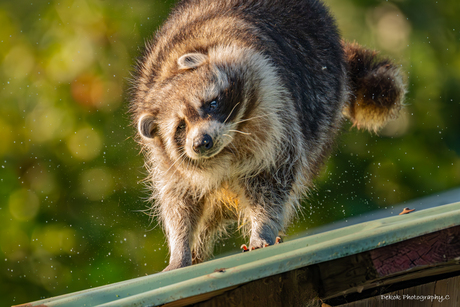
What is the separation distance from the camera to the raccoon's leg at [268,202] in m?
3.07

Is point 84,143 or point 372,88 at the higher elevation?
point 372,88

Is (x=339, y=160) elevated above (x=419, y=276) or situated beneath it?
situated beneath

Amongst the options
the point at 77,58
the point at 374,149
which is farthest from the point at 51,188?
the point at 374,149

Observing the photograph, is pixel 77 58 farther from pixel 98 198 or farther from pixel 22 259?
pixel 22 259

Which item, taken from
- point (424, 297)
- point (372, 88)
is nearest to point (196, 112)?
point (424, 297)

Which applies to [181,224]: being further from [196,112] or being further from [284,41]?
[284,41]

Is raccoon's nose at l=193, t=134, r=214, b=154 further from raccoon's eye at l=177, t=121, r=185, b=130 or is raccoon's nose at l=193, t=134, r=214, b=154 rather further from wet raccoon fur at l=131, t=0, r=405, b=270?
raccoon's eye at l=177, t=121, r=185, b=130

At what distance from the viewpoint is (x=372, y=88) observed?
421cm

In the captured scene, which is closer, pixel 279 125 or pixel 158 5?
pixel 279 125

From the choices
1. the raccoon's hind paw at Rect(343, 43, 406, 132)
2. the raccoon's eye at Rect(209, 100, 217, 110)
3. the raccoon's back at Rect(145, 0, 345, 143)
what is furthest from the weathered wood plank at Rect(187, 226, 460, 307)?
the raccoon's hind paw at Rect(343, 43, 406, 132)

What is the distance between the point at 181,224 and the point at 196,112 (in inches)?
31.2

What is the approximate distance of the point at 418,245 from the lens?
165 centimetres

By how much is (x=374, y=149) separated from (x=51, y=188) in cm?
381

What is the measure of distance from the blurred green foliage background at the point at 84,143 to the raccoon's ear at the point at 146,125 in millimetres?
2357
